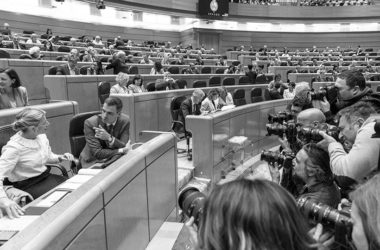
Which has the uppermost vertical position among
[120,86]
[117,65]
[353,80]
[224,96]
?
[117,65]

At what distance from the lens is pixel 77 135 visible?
3375 millimetres

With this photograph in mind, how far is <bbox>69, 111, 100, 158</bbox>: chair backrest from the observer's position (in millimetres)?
3338

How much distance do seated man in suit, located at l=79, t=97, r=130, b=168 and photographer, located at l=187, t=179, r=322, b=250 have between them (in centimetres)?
242

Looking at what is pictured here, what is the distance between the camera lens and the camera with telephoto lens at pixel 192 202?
115 centimetres

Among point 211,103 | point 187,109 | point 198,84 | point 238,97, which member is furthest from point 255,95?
point 187,109

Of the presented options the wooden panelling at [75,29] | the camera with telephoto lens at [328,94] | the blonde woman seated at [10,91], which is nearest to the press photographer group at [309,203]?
the camera with telephoto lens at [328,94]

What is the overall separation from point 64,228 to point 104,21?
18265 millimetres

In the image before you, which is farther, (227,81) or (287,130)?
(227,81)

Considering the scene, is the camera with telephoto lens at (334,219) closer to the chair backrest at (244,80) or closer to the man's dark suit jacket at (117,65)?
the man's dark suit jacket at (117,65)

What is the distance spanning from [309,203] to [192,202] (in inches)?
16.7

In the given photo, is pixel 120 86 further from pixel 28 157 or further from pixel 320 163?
pixel 320 163

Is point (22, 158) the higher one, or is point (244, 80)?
point (244, 80)

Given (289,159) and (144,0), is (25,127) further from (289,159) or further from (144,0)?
(144,0)

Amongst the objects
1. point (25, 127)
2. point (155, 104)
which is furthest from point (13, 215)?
point (155, 104)
